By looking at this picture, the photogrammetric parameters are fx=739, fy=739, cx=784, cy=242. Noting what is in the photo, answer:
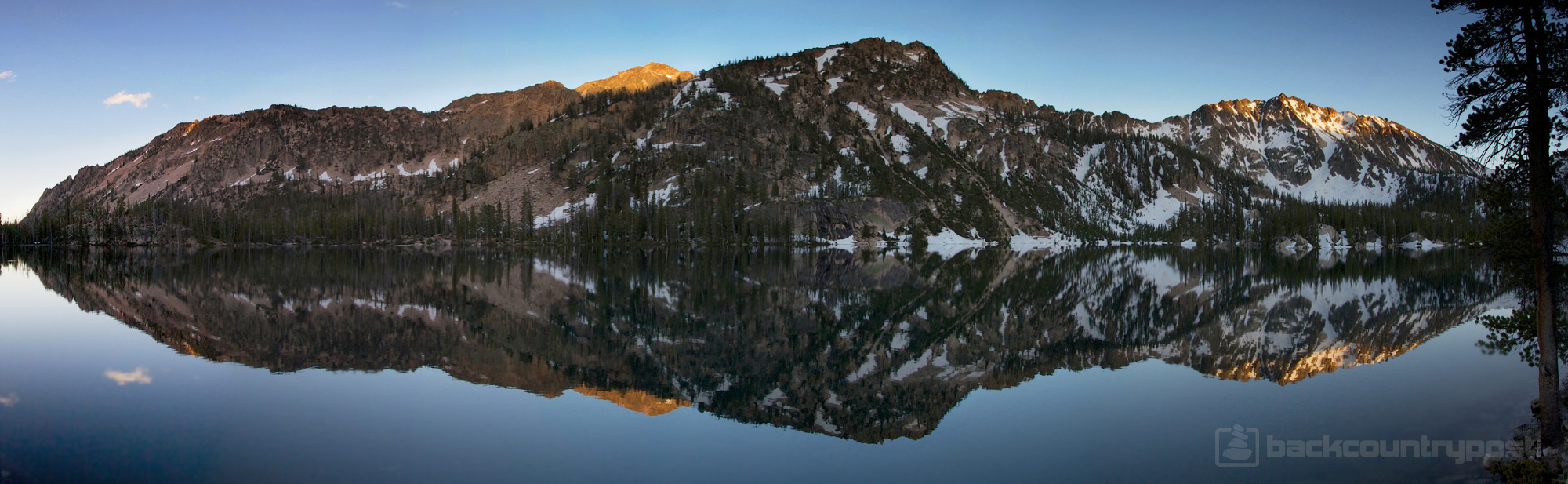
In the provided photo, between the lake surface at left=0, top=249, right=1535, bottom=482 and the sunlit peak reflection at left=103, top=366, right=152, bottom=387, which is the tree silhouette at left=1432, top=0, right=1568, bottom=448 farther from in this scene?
the sunlit peak reflection at left=103, top=366, right=152, bottom=387

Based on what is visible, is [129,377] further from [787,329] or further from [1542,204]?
[1542,204]

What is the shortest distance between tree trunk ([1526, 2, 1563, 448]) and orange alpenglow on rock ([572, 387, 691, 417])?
40.2 feet

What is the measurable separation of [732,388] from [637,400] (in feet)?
6.39

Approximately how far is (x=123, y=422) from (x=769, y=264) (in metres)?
52.3

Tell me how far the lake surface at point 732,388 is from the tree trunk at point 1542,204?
4.54 feet

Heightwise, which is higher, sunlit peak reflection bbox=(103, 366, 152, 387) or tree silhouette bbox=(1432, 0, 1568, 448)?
tree silhouette bbox=(1432, 0, 1568, 448)

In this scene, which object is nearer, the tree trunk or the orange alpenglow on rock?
the tree trunk

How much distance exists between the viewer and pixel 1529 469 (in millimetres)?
8562

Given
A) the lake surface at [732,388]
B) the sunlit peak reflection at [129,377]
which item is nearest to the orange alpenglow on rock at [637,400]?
the lake surface at [732,388]

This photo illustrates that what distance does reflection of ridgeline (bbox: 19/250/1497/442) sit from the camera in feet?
48.5

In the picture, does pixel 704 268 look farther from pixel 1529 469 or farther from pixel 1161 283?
pixel 1529 469

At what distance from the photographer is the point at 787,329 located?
2253cm

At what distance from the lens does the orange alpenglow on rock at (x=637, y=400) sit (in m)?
12.8

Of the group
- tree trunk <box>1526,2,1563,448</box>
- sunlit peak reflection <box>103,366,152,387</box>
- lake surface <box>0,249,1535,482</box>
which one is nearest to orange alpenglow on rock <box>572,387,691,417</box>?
lake surface <box>0,249,1535,482</box>
